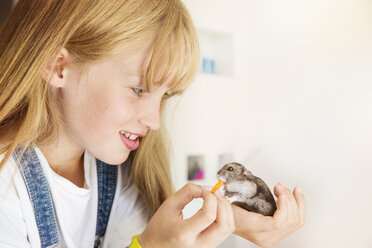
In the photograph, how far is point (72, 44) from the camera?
0.76 m

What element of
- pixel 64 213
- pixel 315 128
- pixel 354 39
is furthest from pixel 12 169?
pixel 354 39

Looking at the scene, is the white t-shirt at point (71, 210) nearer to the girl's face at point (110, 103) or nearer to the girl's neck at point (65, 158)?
the girl's neck at point (65, 158)

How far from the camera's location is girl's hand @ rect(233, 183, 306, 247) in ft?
2.27

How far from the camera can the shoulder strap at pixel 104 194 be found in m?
0.97

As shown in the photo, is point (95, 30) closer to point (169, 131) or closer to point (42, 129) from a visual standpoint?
point (42, 129)

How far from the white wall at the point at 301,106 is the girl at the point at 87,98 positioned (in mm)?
79

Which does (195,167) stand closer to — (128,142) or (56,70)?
(128,142)

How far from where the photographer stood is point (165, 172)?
100cm

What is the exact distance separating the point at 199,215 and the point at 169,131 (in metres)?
0.42

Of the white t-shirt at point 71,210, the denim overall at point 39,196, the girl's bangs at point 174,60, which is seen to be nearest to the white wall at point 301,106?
the girl's bangs at point 174,60

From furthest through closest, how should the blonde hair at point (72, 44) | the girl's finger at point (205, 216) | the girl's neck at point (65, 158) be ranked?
1. the girl's neck at point (65, 158)
2. the blonde hair at point (72, 44)
3. the girl's finger at point (205, 216)

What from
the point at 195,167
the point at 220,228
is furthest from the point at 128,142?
the point at 220,228

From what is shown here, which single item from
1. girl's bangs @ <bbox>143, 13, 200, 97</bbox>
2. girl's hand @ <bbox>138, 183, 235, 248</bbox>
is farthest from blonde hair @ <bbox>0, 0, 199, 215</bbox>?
girl's hand @ <bbox>138, 183, 235, 248</bbox>

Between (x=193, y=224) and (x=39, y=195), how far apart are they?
0.39 m
